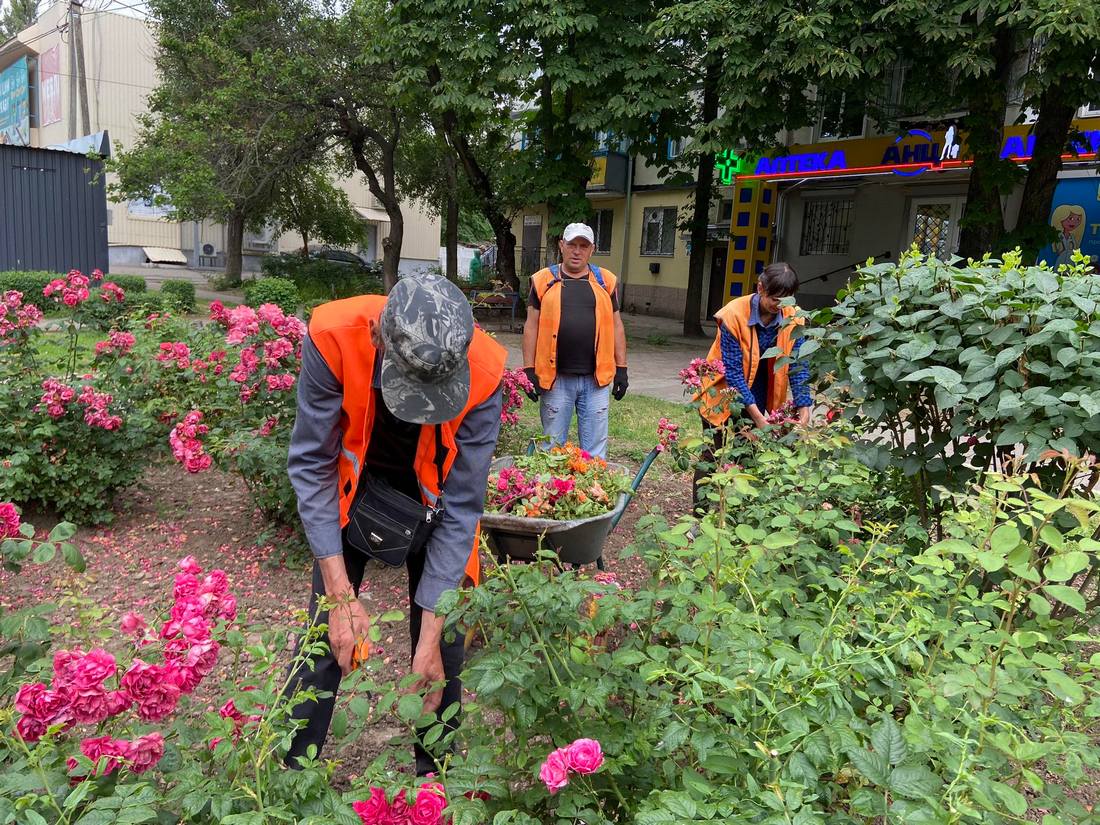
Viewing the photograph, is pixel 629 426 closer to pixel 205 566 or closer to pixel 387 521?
pixel 205 566

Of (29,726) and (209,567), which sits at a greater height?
(29,726)

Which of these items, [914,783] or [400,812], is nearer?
[914,783]

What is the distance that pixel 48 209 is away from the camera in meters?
14.3

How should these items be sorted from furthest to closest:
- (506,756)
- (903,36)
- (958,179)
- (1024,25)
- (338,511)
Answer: (958,179) < (903,36) < (1024,25) < (338,511) < (506,756)

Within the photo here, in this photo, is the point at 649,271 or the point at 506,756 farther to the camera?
the point at 649,271

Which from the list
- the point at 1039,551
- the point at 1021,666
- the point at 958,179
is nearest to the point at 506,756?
the point at 1021,666

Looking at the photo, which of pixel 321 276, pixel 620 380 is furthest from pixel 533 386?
pixel 321 276

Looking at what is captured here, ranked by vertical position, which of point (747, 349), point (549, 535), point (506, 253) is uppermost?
point (506, 253)

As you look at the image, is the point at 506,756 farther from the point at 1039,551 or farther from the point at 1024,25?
the point at 1024,25

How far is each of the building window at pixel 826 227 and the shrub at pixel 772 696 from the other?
711 inches

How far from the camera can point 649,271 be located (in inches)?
923

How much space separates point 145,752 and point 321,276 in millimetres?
24363

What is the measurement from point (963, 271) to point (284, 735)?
8.09 feet

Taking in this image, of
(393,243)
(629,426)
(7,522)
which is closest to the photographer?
(7,522)
